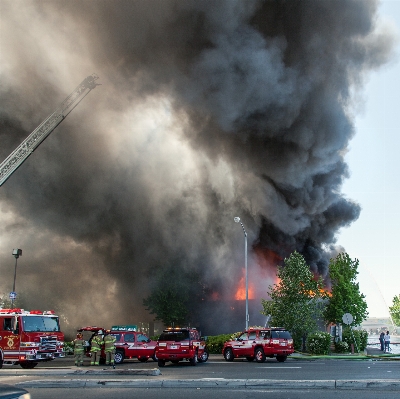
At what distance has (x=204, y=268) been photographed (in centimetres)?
5091

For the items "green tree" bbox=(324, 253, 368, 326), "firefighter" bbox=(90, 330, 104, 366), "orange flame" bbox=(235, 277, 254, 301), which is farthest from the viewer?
"orange flame" bbox=(235, 277, 254, 301)

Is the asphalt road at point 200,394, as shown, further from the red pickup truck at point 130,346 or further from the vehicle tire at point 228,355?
the vehicle tire at point 228,355

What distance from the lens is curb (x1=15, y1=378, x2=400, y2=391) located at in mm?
11469

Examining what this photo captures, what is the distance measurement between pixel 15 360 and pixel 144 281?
103 ft

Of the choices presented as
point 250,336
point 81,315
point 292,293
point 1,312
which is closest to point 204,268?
point 81,315

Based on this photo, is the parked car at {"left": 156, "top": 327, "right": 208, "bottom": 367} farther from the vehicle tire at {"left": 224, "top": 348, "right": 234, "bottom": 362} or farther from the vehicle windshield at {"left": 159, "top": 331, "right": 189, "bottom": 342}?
the vehicle tire at {"left": 224, "top": 348, "right": 234, "bottom": 362}

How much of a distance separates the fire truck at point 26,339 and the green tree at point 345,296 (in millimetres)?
24427

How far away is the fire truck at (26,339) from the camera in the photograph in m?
19.2

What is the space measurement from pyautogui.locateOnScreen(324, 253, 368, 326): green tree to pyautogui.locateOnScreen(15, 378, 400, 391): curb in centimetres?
2788

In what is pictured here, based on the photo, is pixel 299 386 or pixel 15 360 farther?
pixel 15 360

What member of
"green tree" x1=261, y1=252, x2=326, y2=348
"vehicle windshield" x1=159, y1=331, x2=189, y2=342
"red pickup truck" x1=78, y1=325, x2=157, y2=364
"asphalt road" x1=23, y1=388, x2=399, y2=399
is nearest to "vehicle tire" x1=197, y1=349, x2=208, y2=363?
"vehicle windshield" x1=159, y1=331, x2=189, y2=342

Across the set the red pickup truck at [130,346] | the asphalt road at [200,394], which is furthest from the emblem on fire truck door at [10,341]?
the asphalt road at [200,394]

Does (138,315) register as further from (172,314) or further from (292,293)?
(292,293)

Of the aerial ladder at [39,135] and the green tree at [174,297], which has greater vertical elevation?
the aerial ladder at [39,135]
